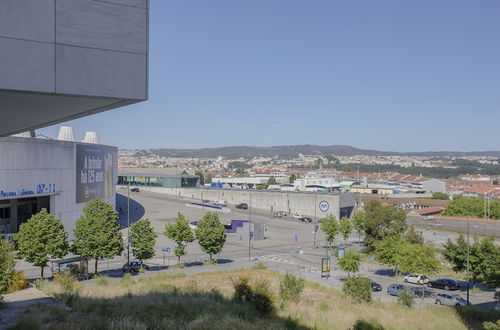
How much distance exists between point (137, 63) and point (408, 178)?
7124 inches

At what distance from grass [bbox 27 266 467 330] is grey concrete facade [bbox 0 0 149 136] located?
822cm

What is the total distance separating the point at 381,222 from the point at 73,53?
147 feet

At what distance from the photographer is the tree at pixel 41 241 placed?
30.3 meters

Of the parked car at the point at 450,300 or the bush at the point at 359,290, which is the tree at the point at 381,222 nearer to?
the parked car at the point at 450,300

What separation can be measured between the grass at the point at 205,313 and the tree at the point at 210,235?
8.87 meters

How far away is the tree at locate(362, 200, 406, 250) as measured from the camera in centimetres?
4653

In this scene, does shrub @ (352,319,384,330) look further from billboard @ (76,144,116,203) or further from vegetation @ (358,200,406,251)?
billboard @ (76,144,116,203)

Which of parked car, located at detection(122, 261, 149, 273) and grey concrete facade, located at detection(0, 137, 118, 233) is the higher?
grey concrete facade, located at detection(0, 137, 118, 233)

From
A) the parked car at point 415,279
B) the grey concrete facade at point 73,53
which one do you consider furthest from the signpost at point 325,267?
the grey concrete facade at point 73,53

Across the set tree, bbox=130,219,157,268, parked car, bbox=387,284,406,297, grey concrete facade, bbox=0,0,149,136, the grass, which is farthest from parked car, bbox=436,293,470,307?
grey concrete facade, bbox=0,0,149,136

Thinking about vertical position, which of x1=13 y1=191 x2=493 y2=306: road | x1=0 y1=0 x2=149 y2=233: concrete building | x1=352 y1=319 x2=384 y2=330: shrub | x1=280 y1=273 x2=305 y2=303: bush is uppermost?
x1=0 y1=0 x2=149 y2=233: concrete building

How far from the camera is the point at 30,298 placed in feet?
58.5

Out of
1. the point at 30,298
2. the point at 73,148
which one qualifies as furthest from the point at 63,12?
the point at 73,148

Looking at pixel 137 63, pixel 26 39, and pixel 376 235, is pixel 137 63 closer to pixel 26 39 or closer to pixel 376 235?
pixel 26 39
